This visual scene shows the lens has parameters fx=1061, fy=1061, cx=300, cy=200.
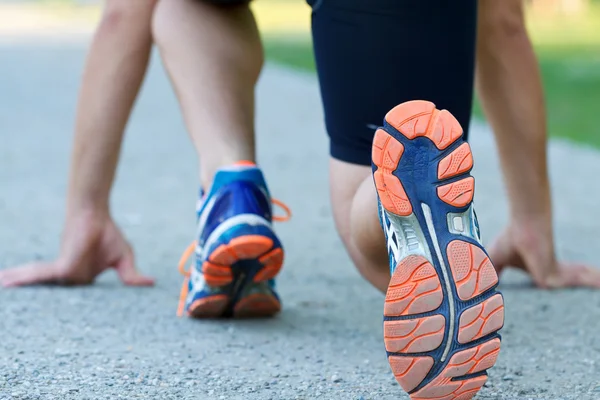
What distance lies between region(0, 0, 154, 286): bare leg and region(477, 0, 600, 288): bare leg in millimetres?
745

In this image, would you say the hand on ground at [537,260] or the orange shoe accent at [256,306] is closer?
the orange shoe accent at [256,306]

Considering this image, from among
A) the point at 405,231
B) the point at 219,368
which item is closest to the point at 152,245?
the point at 219,368

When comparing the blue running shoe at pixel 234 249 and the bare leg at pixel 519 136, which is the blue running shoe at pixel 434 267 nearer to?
the blue running shoe at pixel 234 249

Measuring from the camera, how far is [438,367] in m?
1.37

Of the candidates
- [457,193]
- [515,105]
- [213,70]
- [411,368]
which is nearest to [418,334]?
[411,368]

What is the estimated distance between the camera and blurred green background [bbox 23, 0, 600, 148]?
20.8 ft

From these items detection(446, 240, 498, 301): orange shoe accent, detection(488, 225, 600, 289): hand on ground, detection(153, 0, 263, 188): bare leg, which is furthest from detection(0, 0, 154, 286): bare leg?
detection(446, 240, 498, 301): orange shoe accent

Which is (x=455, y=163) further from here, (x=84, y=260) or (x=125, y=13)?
(x=84, y=260)

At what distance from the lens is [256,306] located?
2.06 m

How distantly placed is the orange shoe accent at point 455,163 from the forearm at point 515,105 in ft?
2.97

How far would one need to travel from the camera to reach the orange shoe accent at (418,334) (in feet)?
4.46

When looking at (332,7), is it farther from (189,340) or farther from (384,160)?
(189,340)

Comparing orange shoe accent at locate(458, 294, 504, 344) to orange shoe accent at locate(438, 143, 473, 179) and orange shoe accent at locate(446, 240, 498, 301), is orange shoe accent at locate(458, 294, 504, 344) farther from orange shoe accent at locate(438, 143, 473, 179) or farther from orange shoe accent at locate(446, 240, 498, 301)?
orange shoe accent at locate(438, 143, 473, 179)

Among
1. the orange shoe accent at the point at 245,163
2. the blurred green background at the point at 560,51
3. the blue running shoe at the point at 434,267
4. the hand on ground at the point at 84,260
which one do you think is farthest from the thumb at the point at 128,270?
the blurred green background at the point at 560,51
